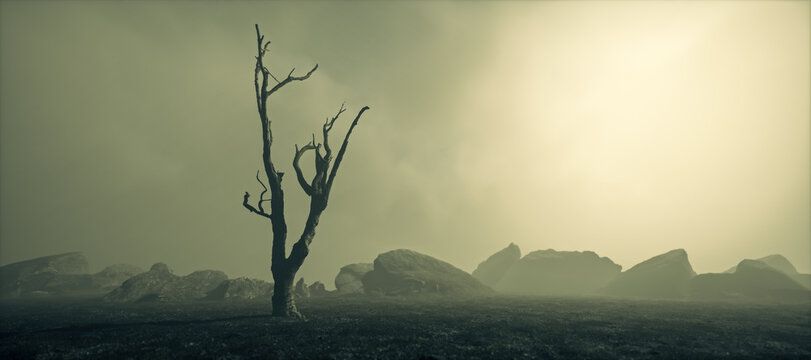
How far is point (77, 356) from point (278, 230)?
61.8 feet

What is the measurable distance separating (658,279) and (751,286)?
20739mm

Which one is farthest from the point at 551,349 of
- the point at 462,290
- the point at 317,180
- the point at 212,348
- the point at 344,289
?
the point at 344,289

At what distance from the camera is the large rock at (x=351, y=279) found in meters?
85.1

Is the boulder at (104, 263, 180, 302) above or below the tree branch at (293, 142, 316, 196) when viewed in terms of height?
below

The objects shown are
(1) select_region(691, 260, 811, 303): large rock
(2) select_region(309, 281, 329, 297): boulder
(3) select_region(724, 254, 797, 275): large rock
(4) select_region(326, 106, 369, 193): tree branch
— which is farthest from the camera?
(3) select_region(724, 254, 797, 275): large rock

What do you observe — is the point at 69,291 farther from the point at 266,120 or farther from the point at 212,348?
the point at 212,348

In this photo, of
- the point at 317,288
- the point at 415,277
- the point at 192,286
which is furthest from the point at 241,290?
the point at 415,277

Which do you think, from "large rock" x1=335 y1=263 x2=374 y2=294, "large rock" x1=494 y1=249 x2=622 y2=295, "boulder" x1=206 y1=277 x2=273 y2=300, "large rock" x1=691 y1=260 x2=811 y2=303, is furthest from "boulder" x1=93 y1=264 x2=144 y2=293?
"large rock" x1=691 y1=260 x2=811 y2=303

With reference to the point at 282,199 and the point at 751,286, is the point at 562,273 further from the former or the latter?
the point at 282,199

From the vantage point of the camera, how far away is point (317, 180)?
3469 centimetres

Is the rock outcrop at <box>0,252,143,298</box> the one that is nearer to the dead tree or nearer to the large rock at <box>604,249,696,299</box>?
the dead tree

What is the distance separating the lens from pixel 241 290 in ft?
199

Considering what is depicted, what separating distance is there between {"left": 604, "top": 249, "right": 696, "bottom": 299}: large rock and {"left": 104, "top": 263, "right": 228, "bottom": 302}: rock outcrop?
108209 millimetres

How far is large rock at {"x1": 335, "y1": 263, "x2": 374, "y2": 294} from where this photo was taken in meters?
85.1
